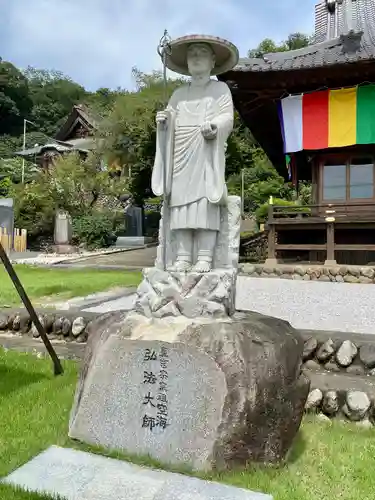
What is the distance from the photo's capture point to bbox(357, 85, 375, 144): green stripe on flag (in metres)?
12.1

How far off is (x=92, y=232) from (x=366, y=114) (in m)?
14.9

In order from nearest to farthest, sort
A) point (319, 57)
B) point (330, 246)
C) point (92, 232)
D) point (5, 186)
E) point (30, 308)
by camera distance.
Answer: point (30, 308) < point (330, 246) < point (319, 57) < point (92, 232) < point (5, 186)

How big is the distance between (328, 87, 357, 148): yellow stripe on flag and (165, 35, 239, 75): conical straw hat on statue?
9482 millimetres

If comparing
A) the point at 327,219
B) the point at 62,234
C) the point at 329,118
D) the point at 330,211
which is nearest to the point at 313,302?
the point at 327,219

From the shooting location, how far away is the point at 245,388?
8.70ft

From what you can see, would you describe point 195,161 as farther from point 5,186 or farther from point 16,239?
point 5,186

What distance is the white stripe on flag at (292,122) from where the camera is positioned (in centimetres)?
1277

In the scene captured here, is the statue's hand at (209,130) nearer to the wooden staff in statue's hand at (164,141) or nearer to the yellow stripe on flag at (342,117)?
the wooden staff in statue's hand at (164,141)

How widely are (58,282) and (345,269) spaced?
744 centimetres

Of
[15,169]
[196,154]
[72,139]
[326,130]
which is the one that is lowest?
[196,154]

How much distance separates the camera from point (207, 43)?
3.72m

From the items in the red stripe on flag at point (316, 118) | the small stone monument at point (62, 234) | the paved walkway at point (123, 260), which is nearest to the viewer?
the red stripe on flag at point (316, 118)

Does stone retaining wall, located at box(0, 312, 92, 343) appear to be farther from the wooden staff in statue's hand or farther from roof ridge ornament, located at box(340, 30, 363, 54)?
roof ridge ornament, located at box(340, 30, 363, 54)

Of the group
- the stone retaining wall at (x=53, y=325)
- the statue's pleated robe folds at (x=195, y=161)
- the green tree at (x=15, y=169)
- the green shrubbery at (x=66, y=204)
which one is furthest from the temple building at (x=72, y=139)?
the statue's pleated robe folds at (x=195, y=161)
